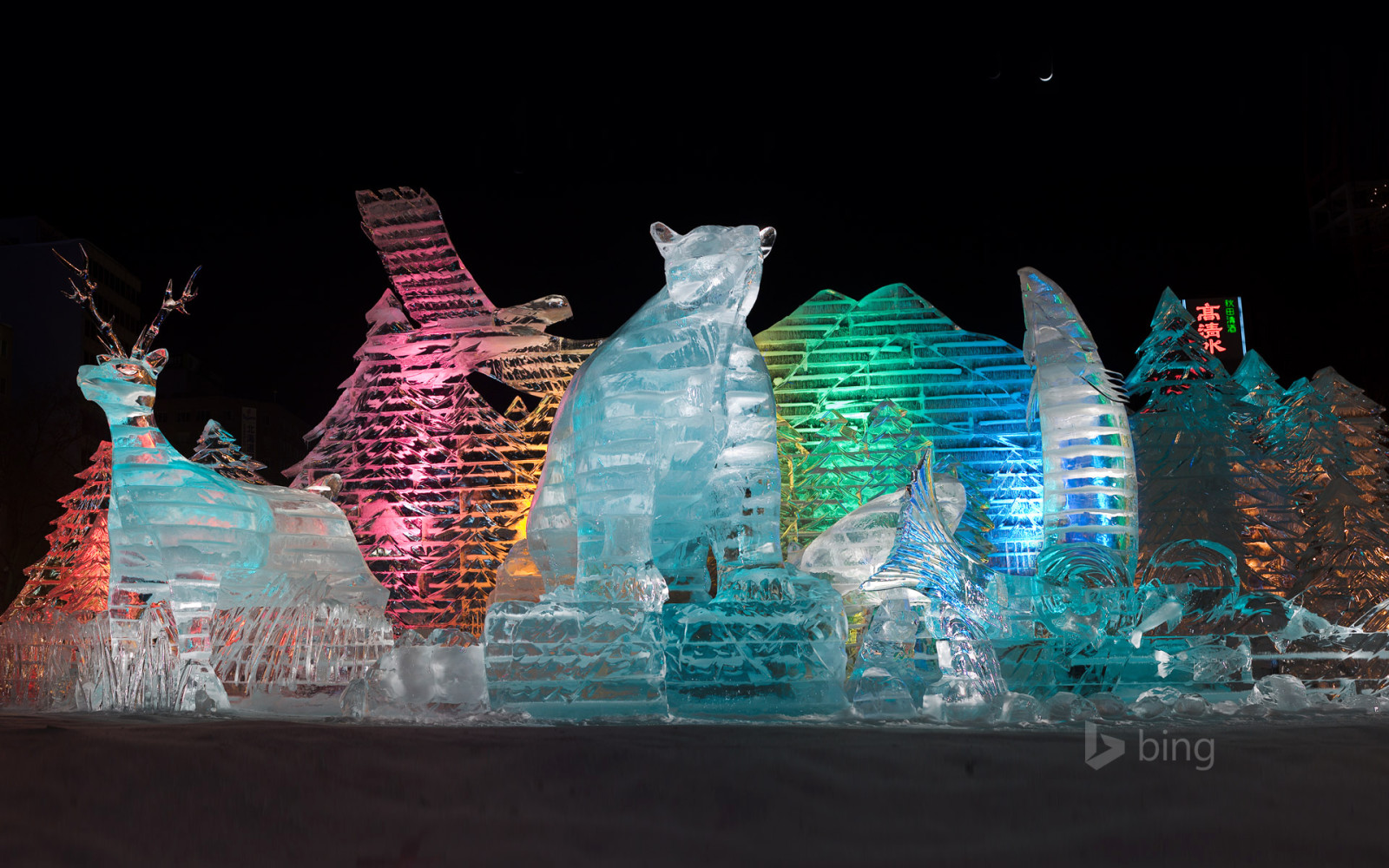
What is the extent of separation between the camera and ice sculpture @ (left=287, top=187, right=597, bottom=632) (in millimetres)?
11414

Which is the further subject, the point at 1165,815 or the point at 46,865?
the point at 46,865

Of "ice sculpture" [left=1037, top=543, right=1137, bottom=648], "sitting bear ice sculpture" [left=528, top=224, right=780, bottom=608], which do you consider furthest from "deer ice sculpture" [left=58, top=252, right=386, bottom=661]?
"ice sculpture" [left=1037, top=543, right=1137, bottom=648]

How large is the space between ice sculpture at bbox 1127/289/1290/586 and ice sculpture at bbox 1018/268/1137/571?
2.89 meters

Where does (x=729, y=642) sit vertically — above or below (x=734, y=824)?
above

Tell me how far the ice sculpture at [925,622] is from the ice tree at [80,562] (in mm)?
6600

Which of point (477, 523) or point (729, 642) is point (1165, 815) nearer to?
point (729, 642)

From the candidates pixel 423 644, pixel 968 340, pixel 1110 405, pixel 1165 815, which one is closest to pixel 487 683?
pixel 423 644

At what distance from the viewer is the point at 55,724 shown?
203 inches

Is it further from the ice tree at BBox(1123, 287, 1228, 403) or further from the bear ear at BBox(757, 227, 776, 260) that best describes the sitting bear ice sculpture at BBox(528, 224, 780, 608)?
the ice tree at BBox(1123, 287, 1228, 403)

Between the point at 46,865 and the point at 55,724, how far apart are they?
1.64m

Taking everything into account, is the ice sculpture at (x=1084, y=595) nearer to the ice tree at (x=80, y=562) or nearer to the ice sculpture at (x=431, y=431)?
the ice sculpture at (x=431, y=431)

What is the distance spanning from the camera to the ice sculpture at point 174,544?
6.82 metres

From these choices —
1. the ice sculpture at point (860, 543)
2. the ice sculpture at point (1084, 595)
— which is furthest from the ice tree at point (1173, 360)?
the ice sculpture at point (1084, 595)

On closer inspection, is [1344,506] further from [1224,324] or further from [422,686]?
[1224,324]
